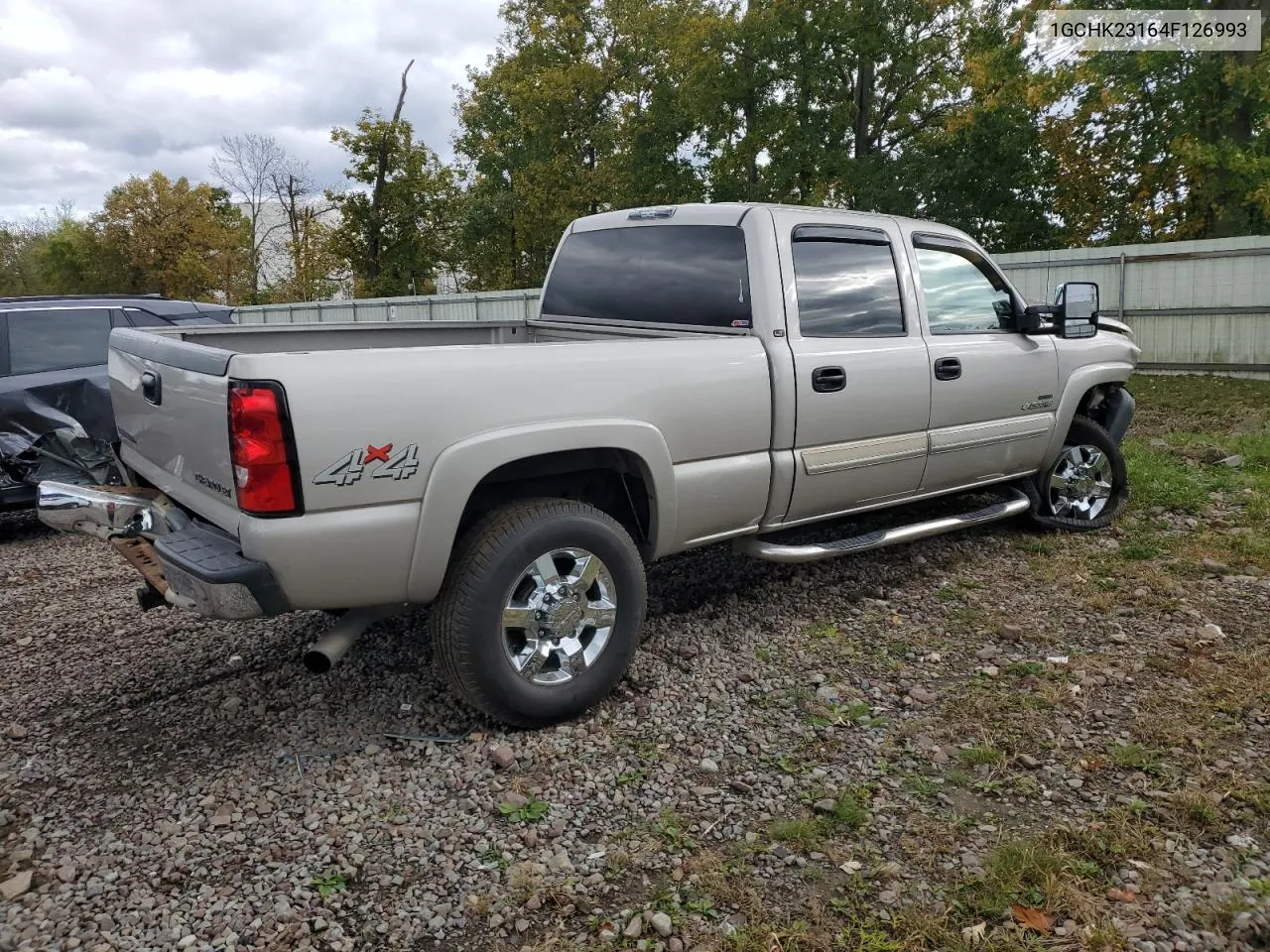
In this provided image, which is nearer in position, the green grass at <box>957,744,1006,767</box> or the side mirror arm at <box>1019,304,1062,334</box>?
the green grass at <box>957,744,1006,767</box>

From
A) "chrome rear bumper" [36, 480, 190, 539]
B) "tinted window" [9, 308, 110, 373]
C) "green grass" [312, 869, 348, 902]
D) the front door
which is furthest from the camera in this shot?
"tinted window" [9, 308, 110, 373]

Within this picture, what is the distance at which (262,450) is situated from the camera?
2.84 meters

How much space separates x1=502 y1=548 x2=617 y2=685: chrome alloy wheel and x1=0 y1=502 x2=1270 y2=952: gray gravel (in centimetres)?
27

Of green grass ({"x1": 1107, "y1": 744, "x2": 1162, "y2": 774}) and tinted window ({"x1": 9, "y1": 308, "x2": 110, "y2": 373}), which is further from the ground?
tinted window ({"x1": 9, "y1": 308, "x2": 110, "y2": 373})

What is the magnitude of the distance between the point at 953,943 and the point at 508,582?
176 cm

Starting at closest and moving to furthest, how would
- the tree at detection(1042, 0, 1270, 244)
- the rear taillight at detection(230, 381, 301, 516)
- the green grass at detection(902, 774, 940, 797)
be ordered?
the rear taillight at detection(230, 381, 301, 516), the green grass at detection(902, 774, 940, 797), the tree at detection(1042, 0, 1270, 244)

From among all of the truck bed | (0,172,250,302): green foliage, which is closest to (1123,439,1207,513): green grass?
the truck bed

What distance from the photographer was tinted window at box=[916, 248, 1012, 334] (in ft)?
16.1

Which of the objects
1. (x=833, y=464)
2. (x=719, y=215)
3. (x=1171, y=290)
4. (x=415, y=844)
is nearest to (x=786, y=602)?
(x=833, y=464)

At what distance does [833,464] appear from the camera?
4.30 meters

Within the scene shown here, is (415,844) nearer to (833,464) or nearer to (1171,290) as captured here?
(833,464)

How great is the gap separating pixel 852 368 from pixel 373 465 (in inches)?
91.1

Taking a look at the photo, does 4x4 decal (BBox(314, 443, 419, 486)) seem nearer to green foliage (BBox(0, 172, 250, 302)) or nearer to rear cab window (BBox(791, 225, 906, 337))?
rear cab window (BBox(791, 225, 906, 337))

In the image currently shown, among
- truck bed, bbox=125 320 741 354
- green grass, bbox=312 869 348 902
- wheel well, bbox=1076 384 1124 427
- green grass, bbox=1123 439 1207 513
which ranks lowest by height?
green grass, bbox=312 869 348 902
